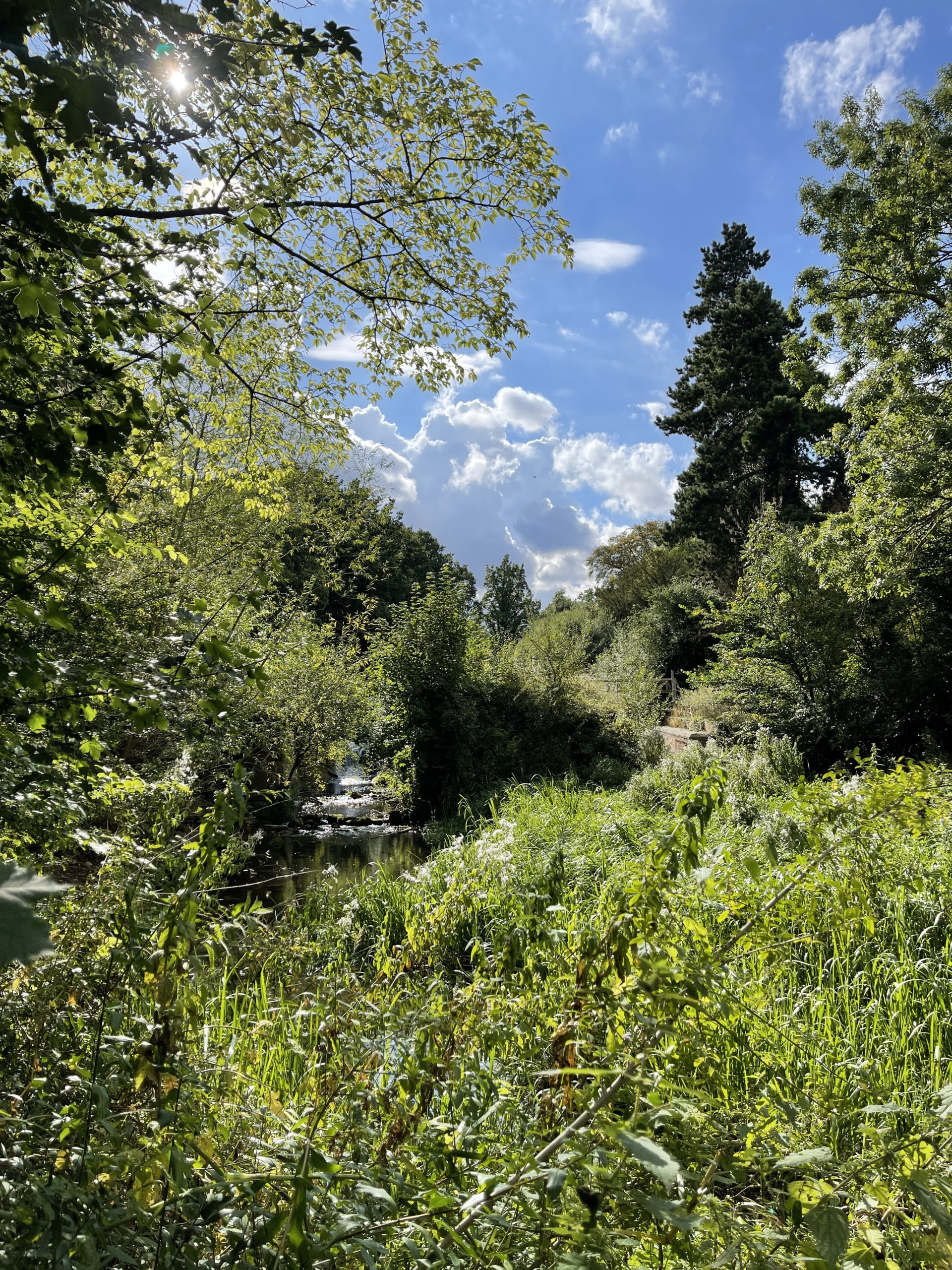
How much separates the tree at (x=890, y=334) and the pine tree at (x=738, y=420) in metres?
12.6

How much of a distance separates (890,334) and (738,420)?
16.1m

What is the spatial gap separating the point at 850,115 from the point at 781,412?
13.3m

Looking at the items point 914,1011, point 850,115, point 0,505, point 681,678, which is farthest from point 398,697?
point 681,678

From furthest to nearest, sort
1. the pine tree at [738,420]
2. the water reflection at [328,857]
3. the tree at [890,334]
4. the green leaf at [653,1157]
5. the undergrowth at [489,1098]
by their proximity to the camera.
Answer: the pine tree at [738,420] → the tree at [890,334] → the water reflection at [328,857] → the undergrowth at [489,1098] → the green leaf at [653,1157]

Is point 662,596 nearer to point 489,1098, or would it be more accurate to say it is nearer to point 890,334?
point 890,334

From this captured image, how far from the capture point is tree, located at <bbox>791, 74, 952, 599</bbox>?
10617 millimetres

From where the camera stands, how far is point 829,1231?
817 mm

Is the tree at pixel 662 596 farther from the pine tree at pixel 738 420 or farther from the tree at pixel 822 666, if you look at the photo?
the tree at pixel 822 666

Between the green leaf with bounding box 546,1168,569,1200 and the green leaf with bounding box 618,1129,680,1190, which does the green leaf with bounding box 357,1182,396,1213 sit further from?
the green leaf with bounding box 618,1129,680,1190

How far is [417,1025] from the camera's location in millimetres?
1555

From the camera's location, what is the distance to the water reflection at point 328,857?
8000 millimetres

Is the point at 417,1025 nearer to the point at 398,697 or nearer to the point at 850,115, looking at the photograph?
the point at 398,697

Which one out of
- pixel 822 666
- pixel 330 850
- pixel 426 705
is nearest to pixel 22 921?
pixel 330 850

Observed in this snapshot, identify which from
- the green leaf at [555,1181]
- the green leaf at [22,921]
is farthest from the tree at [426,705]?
the green leaf at [22,921]
